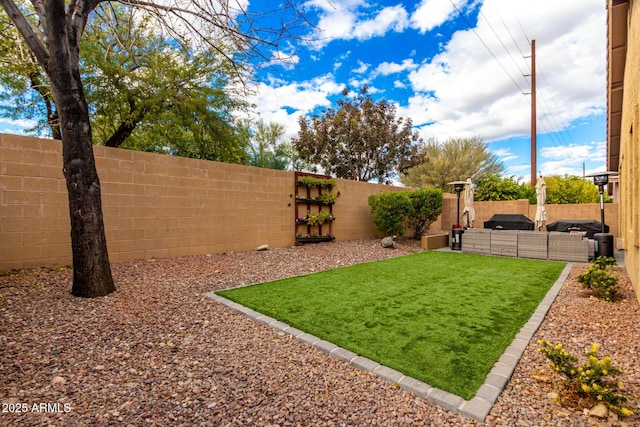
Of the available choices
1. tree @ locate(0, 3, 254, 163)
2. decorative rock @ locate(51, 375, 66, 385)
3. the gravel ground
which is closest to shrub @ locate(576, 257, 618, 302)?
the gravel ground

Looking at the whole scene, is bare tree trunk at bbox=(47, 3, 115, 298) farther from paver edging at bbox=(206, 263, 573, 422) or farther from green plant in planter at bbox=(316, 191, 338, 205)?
green plant in planter at bbox=(316, 191, 338, 205)

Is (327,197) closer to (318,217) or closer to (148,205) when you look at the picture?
(318,217)

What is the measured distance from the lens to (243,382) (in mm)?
2166

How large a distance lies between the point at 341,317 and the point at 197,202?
489 centimetres

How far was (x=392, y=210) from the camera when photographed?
9797 mm

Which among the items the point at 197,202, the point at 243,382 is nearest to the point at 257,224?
the point at 197,202

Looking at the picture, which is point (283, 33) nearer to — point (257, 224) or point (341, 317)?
point (341, 317)

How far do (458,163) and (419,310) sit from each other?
22698 mm

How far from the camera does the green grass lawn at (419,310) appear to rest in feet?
7.84

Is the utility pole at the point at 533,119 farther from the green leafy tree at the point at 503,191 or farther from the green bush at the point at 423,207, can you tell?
the green bush at the point at 423,207

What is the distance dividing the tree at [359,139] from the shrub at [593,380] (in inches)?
649

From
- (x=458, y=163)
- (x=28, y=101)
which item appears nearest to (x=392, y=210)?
(x=28, y=101)

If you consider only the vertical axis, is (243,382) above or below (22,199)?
below


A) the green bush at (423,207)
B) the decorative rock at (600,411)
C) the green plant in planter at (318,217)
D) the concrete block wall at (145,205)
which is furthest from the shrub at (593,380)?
the green bush at (423,207)
